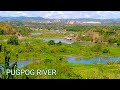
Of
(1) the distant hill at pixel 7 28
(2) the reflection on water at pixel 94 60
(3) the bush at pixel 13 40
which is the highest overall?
(1) the distant hill at pixel 7 28

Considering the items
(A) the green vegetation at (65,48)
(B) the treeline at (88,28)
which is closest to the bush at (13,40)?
(A) the green vegetation at (65,48)

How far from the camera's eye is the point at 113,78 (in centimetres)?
719

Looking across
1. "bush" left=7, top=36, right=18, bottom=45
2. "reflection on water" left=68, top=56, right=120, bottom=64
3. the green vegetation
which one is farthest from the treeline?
"bush" left=7, top=36, right=18, bottom=45

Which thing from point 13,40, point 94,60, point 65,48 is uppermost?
point 13,40

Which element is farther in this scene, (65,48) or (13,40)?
(65,48)

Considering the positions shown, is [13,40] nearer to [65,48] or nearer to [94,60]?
[65,48]

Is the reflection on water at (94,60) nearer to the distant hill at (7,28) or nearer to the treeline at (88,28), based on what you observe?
the treeline at (88,28)

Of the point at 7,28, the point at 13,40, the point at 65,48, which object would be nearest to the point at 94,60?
the point at 65,48

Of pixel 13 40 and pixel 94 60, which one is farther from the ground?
pixel 13 40

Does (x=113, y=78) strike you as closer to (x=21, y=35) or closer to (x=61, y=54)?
(x=61, y=54)

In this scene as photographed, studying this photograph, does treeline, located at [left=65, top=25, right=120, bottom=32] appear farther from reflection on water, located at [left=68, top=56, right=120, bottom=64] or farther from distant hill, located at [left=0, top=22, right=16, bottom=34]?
distant hill, located at [left=0, top=22, right=16, bottom=34]

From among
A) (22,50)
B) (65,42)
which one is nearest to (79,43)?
(65,42)

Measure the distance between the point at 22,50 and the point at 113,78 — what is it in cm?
106
